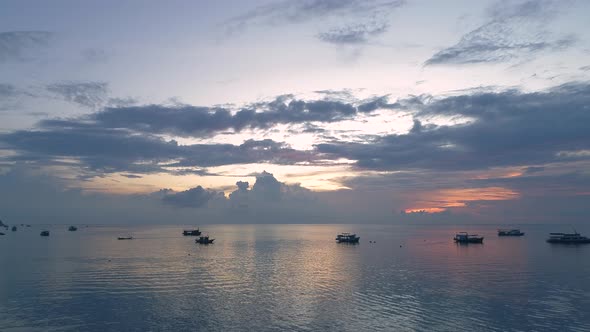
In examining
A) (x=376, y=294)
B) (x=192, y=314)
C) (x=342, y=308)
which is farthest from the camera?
(x=376, y=294)

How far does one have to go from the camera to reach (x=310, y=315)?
51.5 meters

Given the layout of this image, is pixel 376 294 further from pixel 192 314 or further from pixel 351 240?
pixel 351 240

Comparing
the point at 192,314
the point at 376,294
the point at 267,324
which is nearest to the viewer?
the point at 267,324

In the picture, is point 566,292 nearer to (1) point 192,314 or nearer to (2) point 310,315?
(2) point 310,315

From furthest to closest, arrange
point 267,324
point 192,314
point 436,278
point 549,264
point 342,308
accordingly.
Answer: point 549,264
point 436,278
point 342,308
point 192,314
point 267,324

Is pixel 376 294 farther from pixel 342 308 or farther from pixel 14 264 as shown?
pixel 14 264

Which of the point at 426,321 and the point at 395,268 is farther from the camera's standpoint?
the point at 395,268

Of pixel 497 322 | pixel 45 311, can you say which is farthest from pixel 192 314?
pixel 497 322

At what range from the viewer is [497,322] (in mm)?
48062

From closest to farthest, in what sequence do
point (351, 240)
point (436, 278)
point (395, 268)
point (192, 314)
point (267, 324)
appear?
1. point (267, 324)
2. point (192, 314)
3. point (436, 278)
4. point (395, 268)
5. point (351, 240)

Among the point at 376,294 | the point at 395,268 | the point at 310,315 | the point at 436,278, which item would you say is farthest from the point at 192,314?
the point at 395,268

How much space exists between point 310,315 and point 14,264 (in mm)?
80876

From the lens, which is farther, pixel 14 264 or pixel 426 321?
pixel 14 264

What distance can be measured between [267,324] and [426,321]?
18.6 m
